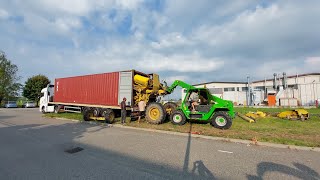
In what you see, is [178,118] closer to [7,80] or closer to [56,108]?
[56,108]

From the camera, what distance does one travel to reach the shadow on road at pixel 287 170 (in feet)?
14.1

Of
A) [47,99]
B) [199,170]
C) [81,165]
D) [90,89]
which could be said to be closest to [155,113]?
[90,89]

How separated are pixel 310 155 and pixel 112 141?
6.57m

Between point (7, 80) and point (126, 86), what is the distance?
1938 inches

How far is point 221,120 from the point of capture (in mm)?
10398

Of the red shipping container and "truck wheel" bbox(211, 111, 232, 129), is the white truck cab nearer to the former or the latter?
the red shipping container

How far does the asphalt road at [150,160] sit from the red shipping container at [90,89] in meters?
6.31

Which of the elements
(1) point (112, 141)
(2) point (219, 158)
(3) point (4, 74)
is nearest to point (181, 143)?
(2) point (219, 158)

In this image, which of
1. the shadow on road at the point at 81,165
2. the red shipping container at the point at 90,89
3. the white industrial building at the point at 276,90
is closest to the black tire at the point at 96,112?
the red shipping container at the point at 90,89

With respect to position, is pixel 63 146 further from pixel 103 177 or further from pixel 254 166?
pixel 254 166

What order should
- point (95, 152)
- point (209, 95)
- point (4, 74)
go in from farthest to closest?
→ point (4, 74), point (209, 95), point (95, 152)

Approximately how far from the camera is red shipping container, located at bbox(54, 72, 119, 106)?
1361 cm

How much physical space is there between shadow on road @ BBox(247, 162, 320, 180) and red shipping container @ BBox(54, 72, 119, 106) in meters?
10.1

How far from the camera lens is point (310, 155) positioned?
590 centimetres
